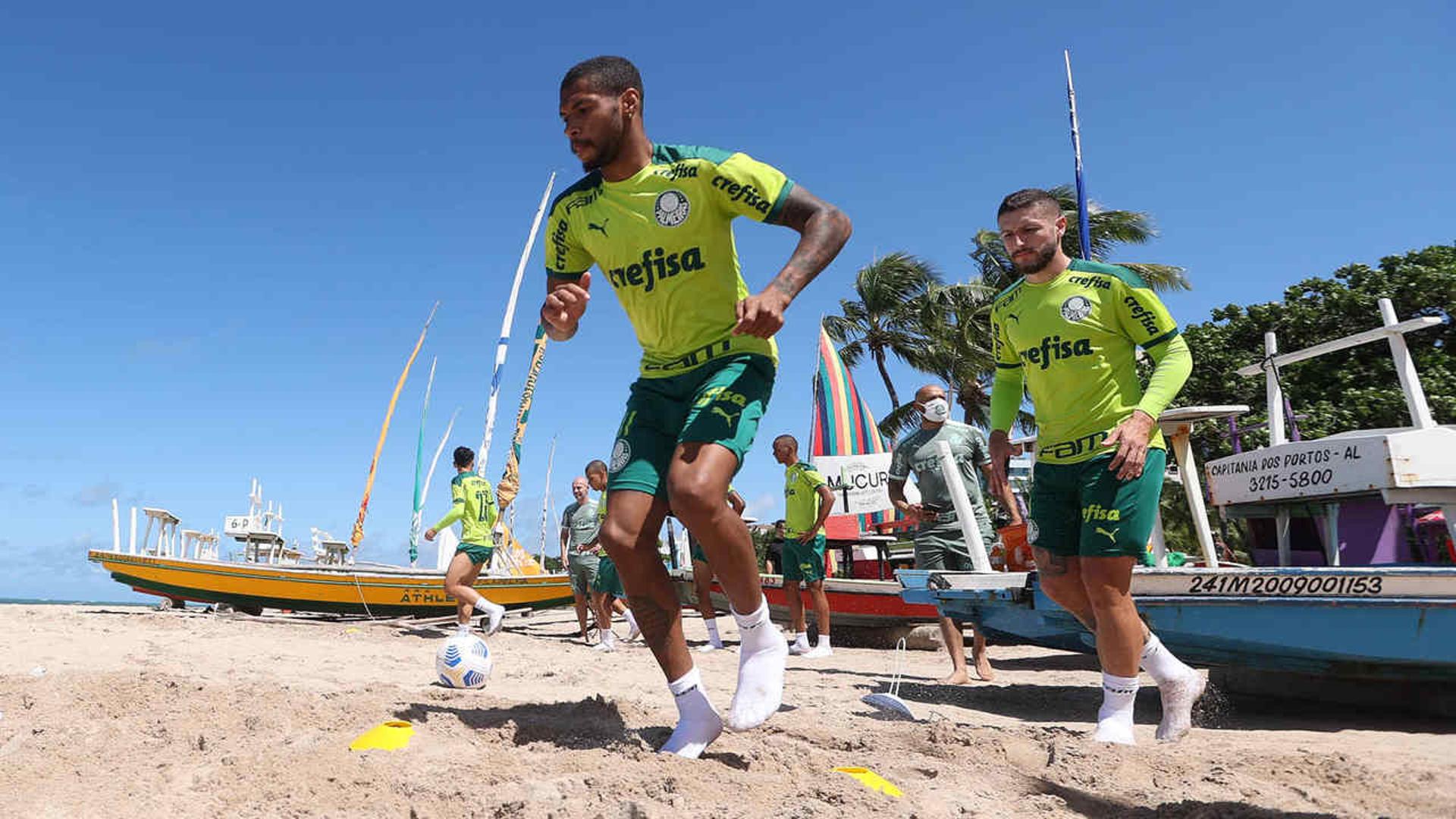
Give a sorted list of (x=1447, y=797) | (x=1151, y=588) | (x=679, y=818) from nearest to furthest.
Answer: (x=679, y=818), (x=1447, y=797), (x=1151, y=588)

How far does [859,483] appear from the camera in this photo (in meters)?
17.5

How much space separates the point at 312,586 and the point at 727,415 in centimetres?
1406

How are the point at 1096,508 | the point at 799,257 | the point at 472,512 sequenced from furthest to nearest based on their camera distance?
the point at 472,512 < the point at 1096,508 < the point at 799,257

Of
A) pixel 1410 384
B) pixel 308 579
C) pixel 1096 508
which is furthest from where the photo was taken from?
pixel 308 579

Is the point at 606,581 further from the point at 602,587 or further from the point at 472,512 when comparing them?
the point at 472,512

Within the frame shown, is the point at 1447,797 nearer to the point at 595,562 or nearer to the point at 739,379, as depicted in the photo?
the point at 739,379

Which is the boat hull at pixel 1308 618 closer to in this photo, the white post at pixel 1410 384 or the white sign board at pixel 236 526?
the white post at pixel 1410 384

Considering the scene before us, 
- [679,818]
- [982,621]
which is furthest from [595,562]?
[679,818]

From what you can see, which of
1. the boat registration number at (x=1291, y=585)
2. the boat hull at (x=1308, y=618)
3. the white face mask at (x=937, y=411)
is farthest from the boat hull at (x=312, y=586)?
the boat registration number at (x=1291, y=585)

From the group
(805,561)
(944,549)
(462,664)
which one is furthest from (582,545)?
(462,664)

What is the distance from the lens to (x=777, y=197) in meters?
3.03

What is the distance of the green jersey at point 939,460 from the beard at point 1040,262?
2.74 meters

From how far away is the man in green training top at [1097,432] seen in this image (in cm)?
353

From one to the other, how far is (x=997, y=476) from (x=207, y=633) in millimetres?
8992
